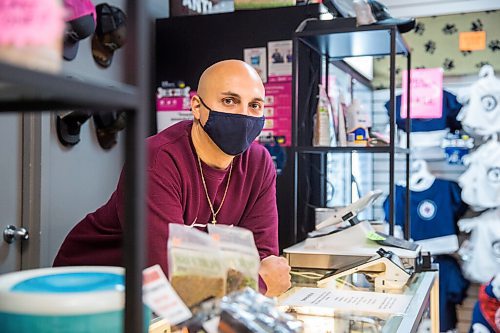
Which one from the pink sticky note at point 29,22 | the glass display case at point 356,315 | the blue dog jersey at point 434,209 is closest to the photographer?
the pink sticky note at point 29,22

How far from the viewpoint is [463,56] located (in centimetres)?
482

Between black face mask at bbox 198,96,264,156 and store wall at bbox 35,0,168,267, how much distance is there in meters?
0.72

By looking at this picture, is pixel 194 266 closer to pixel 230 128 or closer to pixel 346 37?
pixel 230 128

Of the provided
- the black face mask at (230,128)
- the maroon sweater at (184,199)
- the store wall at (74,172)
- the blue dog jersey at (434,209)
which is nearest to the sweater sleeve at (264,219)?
the maroon sweater at (184,199)

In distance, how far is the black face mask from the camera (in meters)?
1.80

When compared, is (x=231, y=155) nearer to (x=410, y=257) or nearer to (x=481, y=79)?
(x=410, y=257)

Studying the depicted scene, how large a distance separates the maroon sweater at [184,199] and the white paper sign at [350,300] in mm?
193

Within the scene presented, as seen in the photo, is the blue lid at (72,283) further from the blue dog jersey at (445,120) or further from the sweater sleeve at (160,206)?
the blue dog jersey at (445,120)

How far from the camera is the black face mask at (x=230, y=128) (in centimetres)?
180

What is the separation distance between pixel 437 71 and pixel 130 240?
4.26m

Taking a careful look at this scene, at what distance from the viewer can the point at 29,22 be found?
1.99ft

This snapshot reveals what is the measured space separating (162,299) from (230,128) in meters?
1.01

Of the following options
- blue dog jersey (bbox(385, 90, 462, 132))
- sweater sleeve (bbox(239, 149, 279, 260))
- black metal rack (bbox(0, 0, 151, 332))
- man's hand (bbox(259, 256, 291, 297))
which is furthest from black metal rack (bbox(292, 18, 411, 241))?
black metal rack (bbox(0, 0, 151, 332))

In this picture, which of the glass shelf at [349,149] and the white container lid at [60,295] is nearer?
the white container lid at [60,295]
